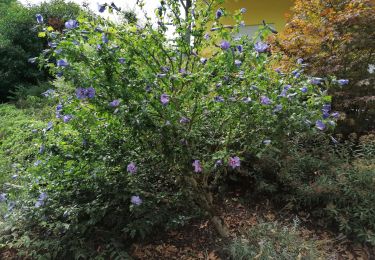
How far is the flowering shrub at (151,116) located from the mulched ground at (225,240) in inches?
7.8

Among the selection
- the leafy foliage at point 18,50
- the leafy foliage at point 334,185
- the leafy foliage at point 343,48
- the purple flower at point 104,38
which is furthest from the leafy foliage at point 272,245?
the leafy foliage at point 18,50

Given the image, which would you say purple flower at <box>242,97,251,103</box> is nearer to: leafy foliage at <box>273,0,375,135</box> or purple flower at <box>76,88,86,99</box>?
purple flower at <box>76,88,86,99</box>

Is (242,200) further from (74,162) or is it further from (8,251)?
(8,251)

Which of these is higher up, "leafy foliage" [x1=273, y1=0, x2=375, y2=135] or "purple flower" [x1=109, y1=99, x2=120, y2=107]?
"leafy foliage" [x1=273, y1=0, x2=375, y2=135]

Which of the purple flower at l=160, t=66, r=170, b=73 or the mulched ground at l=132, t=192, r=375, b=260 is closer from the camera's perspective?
the purple flower at l=160, t=66, r=170, b=73

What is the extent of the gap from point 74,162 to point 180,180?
2.84 feet

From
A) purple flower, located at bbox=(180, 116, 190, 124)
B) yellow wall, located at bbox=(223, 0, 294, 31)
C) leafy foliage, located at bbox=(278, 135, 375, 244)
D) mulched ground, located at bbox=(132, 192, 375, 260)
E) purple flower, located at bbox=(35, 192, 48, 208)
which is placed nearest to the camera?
purple flower, located at bbox=(180, 116, 190, 124)

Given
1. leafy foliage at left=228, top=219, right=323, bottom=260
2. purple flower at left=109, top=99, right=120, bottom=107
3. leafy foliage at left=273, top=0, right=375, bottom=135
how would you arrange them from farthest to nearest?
leafy foliage at left=273, top=0, right=375, bottom=135 → leafy foliage at left=228, top=219, right=323, bottom=260 → purple flower at left=109, top=99, right=120, bottom=107

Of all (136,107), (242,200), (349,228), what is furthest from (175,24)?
(349,228)

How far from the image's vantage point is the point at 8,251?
9.71ft

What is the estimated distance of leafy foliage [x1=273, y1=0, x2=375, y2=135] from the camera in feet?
14.0

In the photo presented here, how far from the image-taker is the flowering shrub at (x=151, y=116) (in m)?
2.28

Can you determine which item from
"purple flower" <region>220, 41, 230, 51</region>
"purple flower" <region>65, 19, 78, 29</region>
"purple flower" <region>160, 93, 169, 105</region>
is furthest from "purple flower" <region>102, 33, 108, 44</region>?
"purple flower" <region>220, 41, 230, 51</region>

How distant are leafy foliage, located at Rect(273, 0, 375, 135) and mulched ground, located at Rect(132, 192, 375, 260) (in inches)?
74.5
